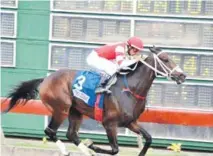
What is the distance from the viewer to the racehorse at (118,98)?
28.3ft

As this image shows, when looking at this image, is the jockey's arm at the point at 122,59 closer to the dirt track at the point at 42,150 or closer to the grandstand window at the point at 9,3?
the dirt track at the point at 42,150

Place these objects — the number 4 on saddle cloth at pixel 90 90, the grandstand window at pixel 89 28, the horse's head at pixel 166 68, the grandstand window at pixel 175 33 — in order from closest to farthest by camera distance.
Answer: the horse's head at pixel 166 68 < the number 4 on saddle cloth at pixel 90 90 < the grandstand window at pixel 175 33 < the grandstand window at pixel 89 28

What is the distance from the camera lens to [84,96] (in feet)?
→ 29.4

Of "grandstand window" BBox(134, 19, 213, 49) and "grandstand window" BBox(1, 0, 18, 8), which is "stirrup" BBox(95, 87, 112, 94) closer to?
"grandstand window" BBox(134, 19, 213, 49)

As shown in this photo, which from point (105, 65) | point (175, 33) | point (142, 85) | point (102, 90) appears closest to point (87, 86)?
point (102, 90)

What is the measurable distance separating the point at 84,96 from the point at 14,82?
2519 millimetres

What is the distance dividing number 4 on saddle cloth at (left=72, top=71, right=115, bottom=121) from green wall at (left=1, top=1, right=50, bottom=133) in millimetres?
2175

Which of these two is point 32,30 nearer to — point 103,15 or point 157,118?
point 103,15

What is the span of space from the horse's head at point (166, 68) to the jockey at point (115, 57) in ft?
0.82

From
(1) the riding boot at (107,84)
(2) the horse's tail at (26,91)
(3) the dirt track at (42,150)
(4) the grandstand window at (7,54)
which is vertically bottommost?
(3) the dirt track at (42,150)

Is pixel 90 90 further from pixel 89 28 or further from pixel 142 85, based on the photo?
pixel 89 28

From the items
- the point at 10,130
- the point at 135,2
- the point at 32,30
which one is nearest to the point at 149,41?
the point at 135,2

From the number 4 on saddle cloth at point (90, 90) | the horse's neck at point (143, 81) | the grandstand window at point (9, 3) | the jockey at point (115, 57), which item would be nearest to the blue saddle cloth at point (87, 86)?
the number 4 on saddle cloth at point (90, 90)

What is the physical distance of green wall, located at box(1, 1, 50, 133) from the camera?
36.4ft
